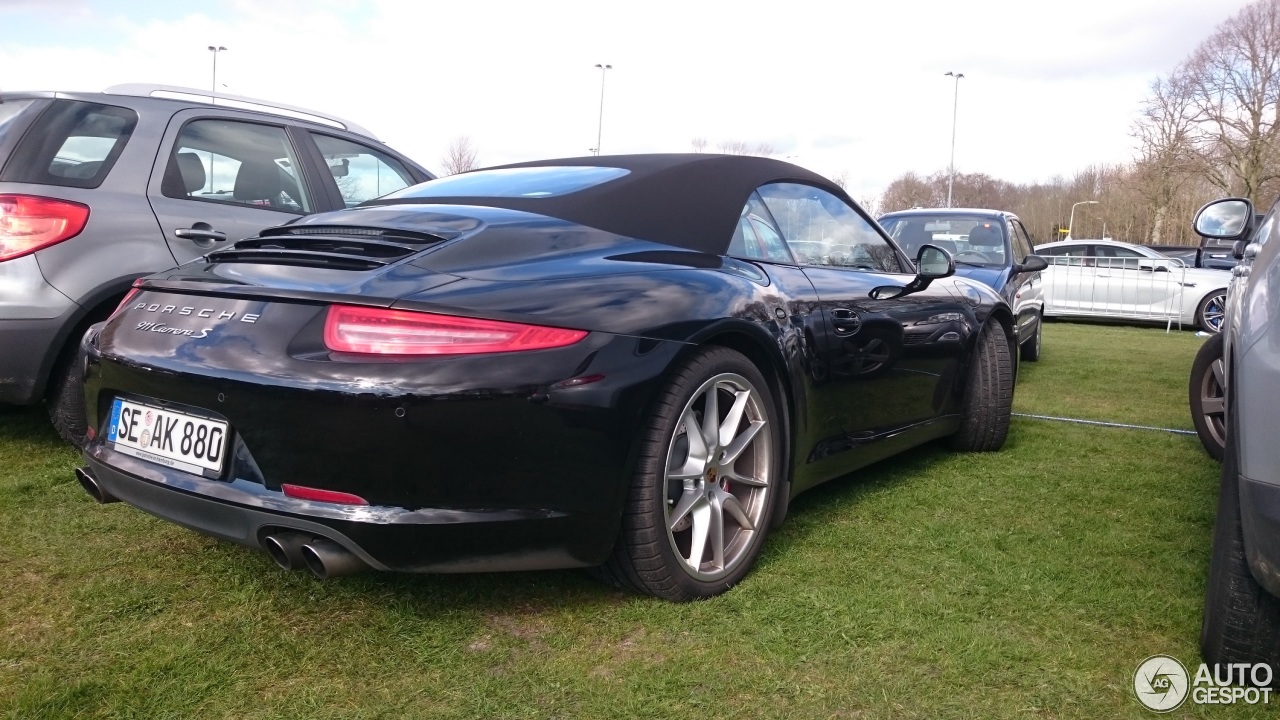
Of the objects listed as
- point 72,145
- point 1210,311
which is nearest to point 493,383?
point 72,145

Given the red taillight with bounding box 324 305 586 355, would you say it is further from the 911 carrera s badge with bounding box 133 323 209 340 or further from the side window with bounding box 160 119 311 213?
the side window with bounding box 160 119 311 213

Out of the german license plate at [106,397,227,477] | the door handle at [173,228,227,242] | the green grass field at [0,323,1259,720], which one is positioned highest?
the door handle at [173,228,227,242]

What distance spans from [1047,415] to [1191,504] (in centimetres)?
205

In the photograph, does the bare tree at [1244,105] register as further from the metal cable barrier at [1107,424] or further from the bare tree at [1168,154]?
the metal cable barrier at [1107,424]

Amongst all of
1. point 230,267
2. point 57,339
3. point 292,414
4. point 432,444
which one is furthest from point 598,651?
point 57,339

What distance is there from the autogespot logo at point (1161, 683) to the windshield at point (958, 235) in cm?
595

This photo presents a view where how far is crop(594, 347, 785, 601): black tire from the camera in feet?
7.84

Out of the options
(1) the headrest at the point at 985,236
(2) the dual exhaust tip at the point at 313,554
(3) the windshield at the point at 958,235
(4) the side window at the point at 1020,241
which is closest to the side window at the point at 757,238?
(2) the dual exhaust tip at the point at 313,554

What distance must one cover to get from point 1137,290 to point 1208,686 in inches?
547

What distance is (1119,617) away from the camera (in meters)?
2.54

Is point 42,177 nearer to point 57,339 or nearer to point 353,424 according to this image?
point 57,339

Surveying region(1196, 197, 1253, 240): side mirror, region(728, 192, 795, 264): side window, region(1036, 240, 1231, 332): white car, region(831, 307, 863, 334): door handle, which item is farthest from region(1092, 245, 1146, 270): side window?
region(728, 192, 795, 264): side window

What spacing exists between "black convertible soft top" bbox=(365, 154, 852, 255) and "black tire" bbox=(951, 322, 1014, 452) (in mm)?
1613

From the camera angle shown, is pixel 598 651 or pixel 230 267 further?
pixel 230 267
